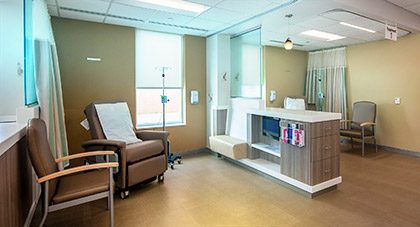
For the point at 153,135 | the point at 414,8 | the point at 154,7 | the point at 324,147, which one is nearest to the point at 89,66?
the point at 154,7

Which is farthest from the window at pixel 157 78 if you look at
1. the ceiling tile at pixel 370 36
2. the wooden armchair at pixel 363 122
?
the ceiling tile at pixel 370 36

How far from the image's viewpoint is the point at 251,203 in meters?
2.86

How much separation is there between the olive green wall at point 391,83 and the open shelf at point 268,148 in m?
3.35

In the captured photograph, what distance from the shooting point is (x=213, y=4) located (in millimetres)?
3350

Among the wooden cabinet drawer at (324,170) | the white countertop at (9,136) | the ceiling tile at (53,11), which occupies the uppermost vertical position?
the ceiling tile at (53,11)

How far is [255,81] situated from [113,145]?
2752 millimetres

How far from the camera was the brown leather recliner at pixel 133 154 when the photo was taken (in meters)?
2.93

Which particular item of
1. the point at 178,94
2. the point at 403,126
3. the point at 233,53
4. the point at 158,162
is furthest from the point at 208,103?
the point at 403,126

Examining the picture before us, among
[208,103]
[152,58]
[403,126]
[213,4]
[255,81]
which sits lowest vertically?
[403,126]

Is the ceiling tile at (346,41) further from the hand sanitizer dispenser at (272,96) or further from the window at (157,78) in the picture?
the window at (157,78)

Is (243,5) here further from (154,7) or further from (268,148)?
(268,148)

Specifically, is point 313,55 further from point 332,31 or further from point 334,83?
point 332,31

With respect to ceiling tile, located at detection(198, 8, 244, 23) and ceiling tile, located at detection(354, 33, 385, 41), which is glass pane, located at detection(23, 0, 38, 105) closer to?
ceiling tile, located at detection(198, 8, 244, 23)

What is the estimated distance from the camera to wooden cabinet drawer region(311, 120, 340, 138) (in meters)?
2.93
